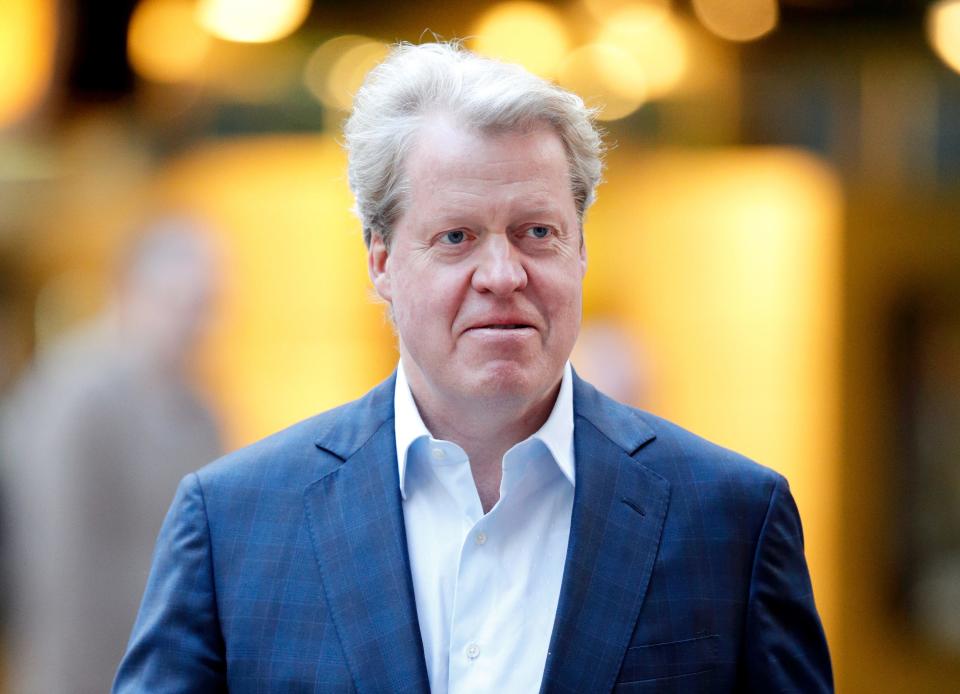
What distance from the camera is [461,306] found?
2.11 metres

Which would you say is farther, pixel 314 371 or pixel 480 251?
pixel 314 371

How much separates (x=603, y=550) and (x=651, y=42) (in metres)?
4.82

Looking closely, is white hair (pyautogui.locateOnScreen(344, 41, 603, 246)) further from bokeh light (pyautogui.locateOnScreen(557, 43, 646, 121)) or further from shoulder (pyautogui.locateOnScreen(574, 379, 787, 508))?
bokeh light (pyautogui.locateOnScreen(557, 43, 646, 121))

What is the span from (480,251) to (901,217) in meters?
4.74

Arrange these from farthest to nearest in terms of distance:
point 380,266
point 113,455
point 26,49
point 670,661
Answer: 1. point 26,49
2. point 113,455
3. point 380,266
4. point 670,661

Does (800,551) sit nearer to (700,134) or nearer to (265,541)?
(265,541)

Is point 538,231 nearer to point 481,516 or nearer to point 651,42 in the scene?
point 481,516

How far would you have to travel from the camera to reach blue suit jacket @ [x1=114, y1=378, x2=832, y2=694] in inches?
80.9

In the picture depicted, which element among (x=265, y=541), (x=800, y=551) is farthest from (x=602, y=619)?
(x=265, y=541)

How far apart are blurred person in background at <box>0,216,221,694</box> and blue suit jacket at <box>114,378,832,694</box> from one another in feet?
6.02

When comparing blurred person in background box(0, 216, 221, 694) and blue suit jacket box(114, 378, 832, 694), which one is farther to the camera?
blurred person in background box(0, 216, 221, 694)

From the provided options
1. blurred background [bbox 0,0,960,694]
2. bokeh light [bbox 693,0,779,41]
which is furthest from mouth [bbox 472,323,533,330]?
bokeh light [bbox 693,0,779,41]

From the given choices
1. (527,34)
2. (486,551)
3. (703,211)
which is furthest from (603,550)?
(527,34)

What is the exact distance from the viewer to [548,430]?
2186mm
